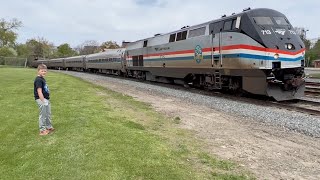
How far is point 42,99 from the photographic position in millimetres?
8414

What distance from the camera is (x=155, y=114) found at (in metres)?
12.7

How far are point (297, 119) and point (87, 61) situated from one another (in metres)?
45.4

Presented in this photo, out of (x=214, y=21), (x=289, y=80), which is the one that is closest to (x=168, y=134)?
(x=289, y=80)

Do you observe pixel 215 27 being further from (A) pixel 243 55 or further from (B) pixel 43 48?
(B) pixel 43 48

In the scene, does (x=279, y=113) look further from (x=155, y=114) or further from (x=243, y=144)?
(x=243, y=144)

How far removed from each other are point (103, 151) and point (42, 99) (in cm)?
221

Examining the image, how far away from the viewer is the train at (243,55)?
14.9 m

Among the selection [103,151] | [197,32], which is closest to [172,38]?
[197,32]

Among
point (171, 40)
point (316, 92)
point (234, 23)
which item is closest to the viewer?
point (234, 23)

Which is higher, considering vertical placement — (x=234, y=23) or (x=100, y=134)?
(x=234, y=23)

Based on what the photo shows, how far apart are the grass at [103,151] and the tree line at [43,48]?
79621mm

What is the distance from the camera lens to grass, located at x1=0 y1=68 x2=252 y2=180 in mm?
6121

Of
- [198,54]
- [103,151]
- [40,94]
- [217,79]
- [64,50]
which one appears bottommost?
[103,151]

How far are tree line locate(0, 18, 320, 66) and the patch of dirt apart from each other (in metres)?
77.1
